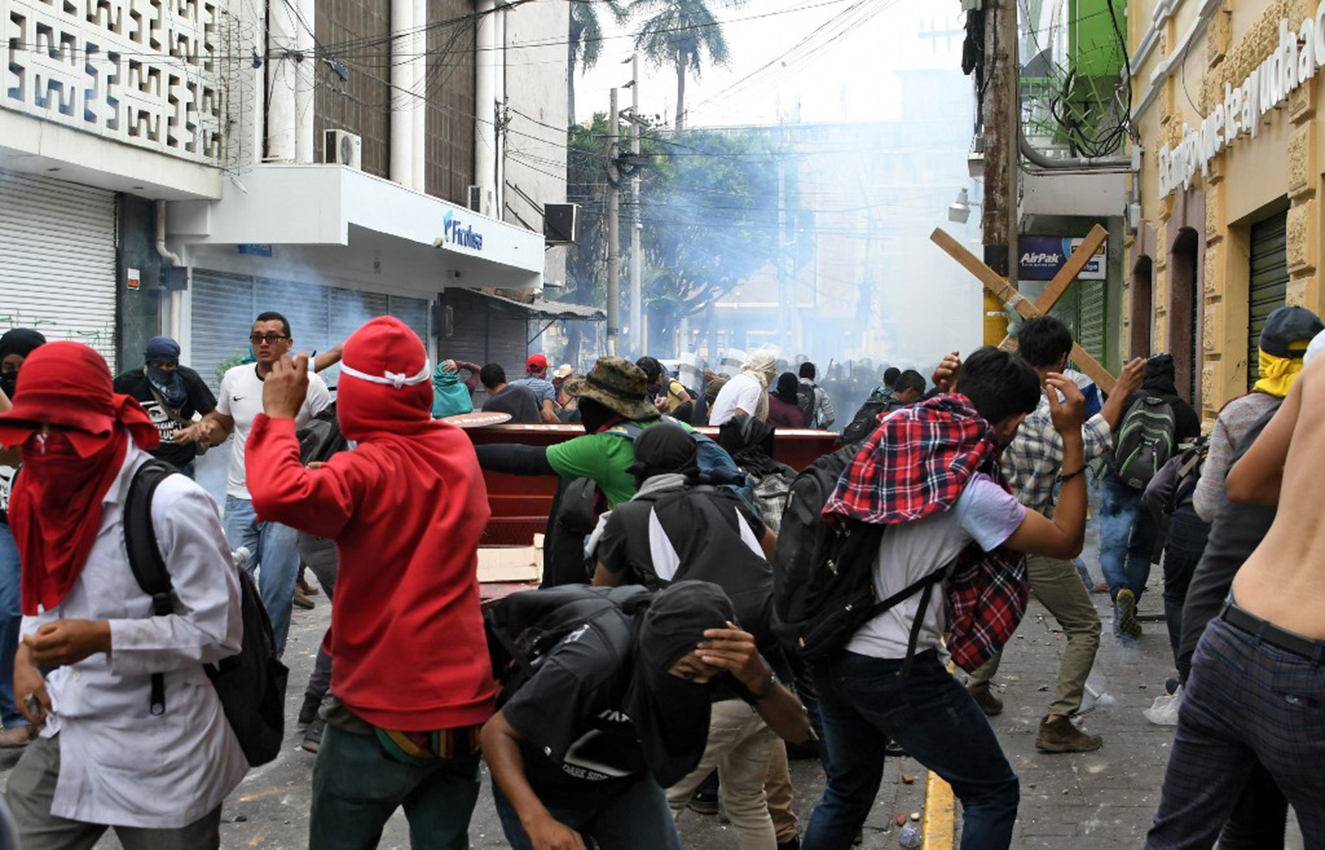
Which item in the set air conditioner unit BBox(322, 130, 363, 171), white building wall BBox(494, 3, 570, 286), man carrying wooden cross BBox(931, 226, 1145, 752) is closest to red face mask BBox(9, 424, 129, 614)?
man carrying wooden cross BBox(931, 226, 1145, 752)

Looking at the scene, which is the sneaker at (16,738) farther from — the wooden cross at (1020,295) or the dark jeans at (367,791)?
the wooden cross at (1020,295)

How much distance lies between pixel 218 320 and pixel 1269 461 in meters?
16.2

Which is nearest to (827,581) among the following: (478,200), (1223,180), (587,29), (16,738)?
(16,738)

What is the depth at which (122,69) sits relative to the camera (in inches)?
583

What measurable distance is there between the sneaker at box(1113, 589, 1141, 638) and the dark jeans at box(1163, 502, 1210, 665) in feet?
8.94

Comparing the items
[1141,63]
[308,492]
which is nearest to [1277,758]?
[308,492]

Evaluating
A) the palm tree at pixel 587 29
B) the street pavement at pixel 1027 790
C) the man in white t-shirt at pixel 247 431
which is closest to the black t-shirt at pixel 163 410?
the man in white t-shirt at pixel 247 431

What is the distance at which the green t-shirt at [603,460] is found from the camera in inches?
203

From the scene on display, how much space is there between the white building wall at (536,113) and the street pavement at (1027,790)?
21.7 metres

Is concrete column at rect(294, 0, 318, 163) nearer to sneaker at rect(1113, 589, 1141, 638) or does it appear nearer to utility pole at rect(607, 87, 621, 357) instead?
sneaker at rect(1113, 589, 1141, 638)

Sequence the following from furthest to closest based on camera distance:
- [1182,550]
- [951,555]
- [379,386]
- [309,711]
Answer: [309,711], [1182,550], [951,555], [379,386]

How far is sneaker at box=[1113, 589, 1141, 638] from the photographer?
8.55m

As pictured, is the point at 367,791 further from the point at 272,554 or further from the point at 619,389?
the point at 272,554

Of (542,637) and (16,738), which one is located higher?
(542,637)
